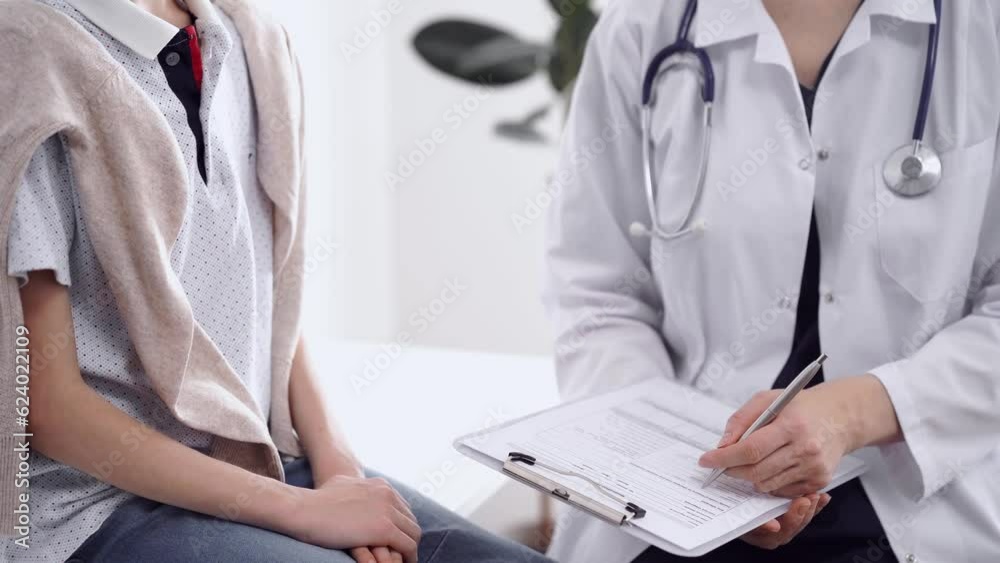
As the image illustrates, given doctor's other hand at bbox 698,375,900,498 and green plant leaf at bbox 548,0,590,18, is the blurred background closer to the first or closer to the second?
green plant leaf at bbox 548,0,590,18

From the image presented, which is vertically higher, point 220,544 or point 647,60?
point 647,60

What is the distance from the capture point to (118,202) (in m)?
0.84

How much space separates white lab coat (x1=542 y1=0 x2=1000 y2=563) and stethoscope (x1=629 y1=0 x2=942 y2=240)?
0.5 inches

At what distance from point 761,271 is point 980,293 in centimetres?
23

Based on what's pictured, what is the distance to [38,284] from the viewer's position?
2.69 feet

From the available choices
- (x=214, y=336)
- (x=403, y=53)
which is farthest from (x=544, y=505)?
(x=403, y=53)

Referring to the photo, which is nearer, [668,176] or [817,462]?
[817,462]

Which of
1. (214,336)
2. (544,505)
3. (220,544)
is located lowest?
(544,505)

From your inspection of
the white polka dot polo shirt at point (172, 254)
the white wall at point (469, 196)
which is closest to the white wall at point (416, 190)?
the white wall at point (469, 196)

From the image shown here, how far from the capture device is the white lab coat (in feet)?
3.36

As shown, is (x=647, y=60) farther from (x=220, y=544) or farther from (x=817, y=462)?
(x=220, y=544)
